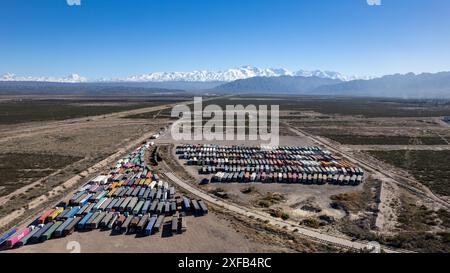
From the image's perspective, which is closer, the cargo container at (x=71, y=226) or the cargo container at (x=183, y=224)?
the cargo container at (x=71, y=226)

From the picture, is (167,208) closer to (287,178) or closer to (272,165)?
(287,178)

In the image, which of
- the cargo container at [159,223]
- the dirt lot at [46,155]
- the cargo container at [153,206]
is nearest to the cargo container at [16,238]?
the dirt lot at [46,155]

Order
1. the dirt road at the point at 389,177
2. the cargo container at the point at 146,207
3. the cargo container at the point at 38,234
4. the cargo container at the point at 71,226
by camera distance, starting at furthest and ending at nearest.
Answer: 1. the dirt road at the point at 389,177
2. the cargo container at the point at 146,207
3. the cargo container at the point at 71,226
4. the cargo container at the point at 38,234

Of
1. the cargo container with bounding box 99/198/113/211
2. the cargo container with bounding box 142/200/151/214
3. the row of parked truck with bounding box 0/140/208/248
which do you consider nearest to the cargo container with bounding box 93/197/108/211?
the row of parked truck with bounding box 0/140/208/248

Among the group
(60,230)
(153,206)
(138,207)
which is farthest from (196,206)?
(60,230)

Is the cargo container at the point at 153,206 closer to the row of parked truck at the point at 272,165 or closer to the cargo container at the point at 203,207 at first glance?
the cargo container at the point at 203,207

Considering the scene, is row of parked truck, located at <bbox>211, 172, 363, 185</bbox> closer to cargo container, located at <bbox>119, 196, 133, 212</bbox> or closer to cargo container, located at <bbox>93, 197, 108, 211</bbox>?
cargo container, located at <bbox>119, 196, 133, 212</bbox>

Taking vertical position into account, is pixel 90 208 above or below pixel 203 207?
above
